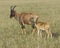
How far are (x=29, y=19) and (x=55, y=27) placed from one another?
5.26 ft

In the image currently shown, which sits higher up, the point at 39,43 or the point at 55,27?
the point at 39,43

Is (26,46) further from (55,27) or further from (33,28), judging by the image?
(55,27)

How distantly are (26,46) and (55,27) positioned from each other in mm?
5375

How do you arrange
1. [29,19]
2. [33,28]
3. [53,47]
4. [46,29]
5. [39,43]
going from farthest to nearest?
[29,19]
[33,28]
[46,29]
[39,43]
[53,47]

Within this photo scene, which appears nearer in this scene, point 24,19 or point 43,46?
point 43,46

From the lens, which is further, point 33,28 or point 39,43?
point 33,28

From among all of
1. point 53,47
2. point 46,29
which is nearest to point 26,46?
point 53,47

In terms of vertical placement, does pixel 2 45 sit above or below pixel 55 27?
above

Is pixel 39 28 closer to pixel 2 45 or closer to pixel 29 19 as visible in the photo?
pixel 29 19

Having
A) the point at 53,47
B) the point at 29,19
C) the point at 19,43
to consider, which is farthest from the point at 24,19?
the point at 53,47

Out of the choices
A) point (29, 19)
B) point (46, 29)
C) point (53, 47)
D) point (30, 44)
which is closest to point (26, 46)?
point (30, 44)

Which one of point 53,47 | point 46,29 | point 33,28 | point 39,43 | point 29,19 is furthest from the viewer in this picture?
point 29,19

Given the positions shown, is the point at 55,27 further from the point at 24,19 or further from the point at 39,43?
the point at 39,43

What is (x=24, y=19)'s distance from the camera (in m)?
13.8
